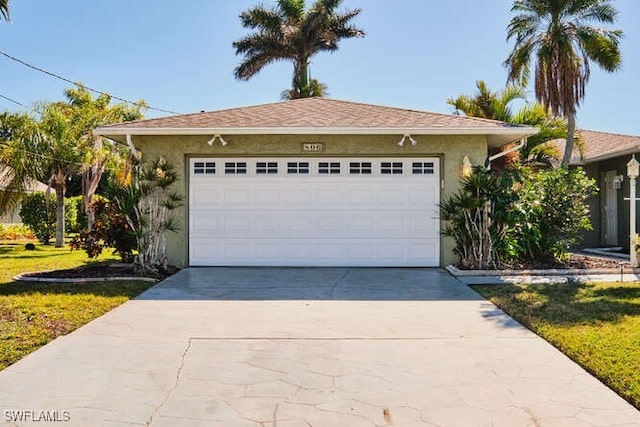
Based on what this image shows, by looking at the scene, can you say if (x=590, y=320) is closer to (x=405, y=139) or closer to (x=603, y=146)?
(x=405, y=139)

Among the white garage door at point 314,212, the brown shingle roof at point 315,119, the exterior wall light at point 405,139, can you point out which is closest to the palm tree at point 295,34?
the brown shingle roof at point 315,119

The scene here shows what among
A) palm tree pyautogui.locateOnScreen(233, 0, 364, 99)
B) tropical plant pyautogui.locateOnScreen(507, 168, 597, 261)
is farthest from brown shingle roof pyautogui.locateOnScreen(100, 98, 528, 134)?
palm tree pyautogui.locateOnScreen(233, 0, 364, 99)

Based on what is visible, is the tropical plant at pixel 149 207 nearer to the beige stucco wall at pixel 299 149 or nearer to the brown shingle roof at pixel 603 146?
the beige stucco wall at pixel 299 149

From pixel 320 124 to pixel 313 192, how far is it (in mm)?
1526

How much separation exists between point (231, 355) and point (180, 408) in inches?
49.3

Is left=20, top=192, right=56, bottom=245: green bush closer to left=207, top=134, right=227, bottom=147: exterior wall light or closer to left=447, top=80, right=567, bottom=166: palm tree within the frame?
left=207, top=134, right=227, bottom=147: exterior wall light

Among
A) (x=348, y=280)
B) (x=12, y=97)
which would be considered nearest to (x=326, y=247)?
(x=348, y=280)

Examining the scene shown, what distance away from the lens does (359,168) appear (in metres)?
11.0

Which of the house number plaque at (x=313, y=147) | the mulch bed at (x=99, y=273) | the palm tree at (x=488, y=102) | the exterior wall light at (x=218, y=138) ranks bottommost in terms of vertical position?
the mulch bed at (x=99, y=273)

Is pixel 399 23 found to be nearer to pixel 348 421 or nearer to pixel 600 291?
pixel 600 291

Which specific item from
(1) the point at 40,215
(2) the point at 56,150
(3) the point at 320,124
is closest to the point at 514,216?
(3) the point at 320,124

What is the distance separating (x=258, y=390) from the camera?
158 inches

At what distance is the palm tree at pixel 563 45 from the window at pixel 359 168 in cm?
691

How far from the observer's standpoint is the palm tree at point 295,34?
2694 centimetres
